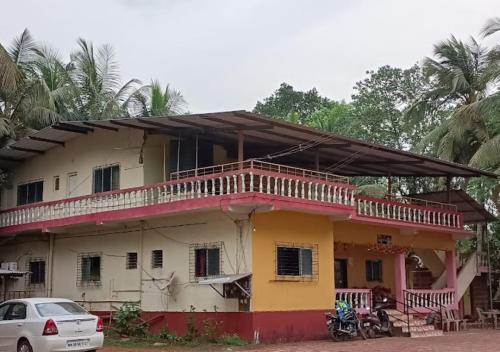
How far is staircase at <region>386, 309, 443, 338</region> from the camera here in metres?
17.8

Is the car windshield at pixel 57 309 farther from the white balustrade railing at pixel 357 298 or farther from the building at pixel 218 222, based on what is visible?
the white balustrade railing at pixel 357 298

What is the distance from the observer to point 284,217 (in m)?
16.2

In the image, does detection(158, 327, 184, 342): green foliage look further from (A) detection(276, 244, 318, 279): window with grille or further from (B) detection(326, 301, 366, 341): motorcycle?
(B) detection(326, 301, 366, 341): motorcycle

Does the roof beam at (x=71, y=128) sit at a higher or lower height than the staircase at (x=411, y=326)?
higher

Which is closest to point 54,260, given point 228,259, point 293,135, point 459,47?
point 228,259

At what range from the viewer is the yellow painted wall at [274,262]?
15.4 m

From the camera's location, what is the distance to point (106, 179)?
64.1 feet

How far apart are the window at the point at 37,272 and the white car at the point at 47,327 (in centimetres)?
947

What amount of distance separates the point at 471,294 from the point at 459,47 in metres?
9.63

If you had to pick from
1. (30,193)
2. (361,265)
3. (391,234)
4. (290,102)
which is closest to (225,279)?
(391,234)

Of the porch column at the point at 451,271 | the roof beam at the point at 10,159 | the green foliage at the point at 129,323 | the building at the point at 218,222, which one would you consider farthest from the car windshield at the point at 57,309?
the porch column at the point at 451,271

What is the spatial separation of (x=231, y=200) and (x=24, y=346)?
17.4 ft

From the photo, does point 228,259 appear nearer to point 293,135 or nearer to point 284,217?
point 284,217

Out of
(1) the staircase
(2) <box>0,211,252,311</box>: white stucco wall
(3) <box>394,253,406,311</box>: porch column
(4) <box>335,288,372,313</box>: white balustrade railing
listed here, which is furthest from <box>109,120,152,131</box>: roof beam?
(3) <box>394,253,406,311</box>: porch column
